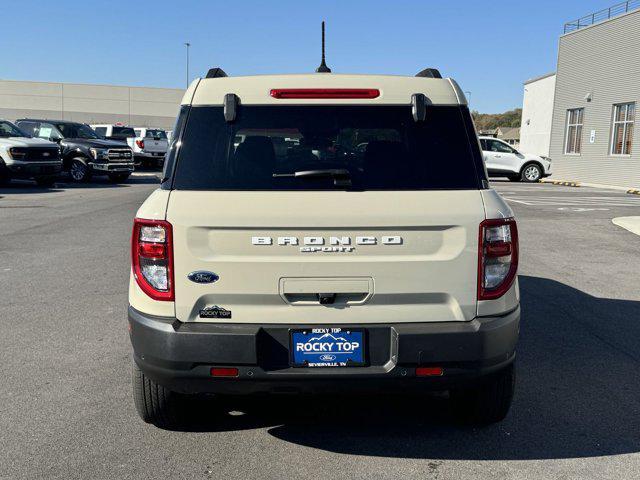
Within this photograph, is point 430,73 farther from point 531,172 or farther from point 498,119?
point 498,119

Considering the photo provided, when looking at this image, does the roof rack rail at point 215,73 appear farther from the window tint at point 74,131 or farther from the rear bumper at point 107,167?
the window tint at point 74,131

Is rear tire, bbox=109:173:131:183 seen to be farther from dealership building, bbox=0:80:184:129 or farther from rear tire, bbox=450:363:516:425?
dealership building, bbox=0:80:184:129

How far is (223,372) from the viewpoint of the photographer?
3357 millimetres

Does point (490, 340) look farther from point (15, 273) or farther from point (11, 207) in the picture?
point (11, 207)

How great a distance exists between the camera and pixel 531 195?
21.6 m

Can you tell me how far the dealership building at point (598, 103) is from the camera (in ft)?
91.0

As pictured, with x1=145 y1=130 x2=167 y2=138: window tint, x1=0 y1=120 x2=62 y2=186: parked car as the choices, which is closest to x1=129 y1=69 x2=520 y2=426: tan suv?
x1=0 y1=120 x2=62 y2=186: parked car

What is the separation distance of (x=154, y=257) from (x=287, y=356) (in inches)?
32.5

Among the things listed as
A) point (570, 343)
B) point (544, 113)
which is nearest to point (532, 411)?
point (570, 343)

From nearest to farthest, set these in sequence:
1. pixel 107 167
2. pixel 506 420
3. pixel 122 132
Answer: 1. pixel 506 420
2. pixel 107 167
3. pixel 122 132

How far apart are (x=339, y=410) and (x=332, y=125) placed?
181 cm

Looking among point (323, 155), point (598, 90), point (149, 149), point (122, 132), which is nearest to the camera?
point (323, 155)

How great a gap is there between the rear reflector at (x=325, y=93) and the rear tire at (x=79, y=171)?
2102 cm

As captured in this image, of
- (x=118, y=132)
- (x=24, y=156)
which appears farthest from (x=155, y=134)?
(x=24, y=156)
